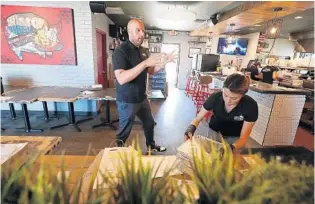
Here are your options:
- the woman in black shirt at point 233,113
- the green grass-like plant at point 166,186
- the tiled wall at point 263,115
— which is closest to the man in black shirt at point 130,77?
the woman in black shirt at point 233,113

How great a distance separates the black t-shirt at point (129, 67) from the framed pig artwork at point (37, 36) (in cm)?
241

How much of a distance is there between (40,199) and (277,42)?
1113cm

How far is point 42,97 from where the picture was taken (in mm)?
3229

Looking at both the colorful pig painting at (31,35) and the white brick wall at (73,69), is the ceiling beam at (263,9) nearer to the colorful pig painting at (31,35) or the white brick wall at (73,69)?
the white brick wall at (73,69)

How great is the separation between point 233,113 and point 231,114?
0.07 ft

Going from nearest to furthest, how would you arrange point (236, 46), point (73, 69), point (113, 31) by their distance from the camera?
point (73, 69) → point (113, 31) → point (236, 46)

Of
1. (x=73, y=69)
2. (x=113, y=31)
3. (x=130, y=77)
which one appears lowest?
(x=73, y=69)

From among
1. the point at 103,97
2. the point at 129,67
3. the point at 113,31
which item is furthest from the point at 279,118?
the point at 113,31

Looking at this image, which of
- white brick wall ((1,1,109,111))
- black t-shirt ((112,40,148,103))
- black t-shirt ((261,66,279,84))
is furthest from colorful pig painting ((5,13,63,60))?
black t-shirt ((261,66,279,84))

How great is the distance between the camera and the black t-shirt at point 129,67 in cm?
203

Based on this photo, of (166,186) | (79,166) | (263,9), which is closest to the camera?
(166,186)

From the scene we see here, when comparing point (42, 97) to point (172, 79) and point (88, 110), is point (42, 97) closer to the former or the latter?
point (88, 110)

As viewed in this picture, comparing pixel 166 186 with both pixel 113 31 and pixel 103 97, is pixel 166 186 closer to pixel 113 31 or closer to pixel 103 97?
pixel 103 97

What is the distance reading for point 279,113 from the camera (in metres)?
3.08
